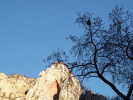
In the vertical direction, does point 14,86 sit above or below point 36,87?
above

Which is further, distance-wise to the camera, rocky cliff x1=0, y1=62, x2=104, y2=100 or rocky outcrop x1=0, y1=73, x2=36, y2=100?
rocky outcrop x1=0, y1=73, x2=36, y2=100

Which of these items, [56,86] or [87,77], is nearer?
[87,77]

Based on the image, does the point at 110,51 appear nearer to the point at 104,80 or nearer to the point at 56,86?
the point at 104,80

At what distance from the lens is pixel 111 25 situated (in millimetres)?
22281

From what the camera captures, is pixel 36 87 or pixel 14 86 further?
pixel 14 86

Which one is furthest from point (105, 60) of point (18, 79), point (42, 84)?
point (18, 79)

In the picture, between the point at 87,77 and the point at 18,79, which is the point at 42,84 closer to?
the point at 18,79

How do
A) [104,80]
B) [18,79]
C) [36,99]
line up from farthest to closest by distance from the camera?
[18,79] < [36,99] < [104,80]

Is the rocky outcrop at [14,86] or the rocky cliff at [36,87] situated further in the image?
the rocky outcrop at [14,86]

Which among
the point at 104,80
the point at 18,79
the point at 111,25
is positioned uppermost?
the point at 18,79

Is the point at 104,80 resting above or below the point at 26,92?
below

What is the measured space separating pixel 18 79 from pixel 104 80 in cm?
9611

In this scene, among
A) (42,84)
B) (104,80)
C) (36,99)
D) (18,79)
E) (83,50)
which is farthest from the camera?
(18,79)

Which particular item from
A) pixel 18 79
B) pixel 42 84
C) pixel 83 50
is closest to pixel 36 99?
pixel 42 84
